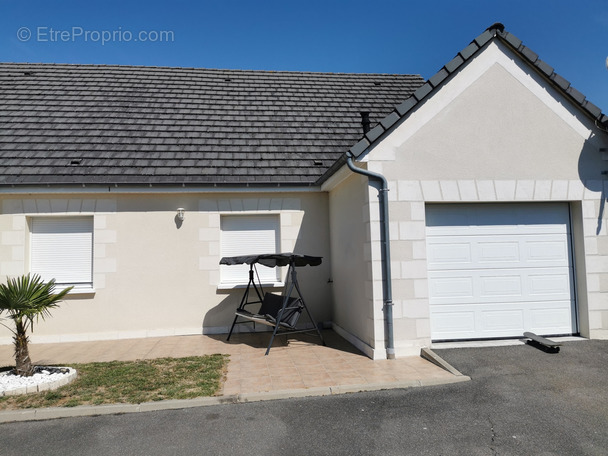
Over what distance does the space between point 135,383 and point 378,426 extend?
336cm

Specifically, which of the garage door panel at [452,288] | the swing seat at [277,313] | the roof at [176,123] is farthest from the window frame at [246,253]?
the garage door panel at [452,288]

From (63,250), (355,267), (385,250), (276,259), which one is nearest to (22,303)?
(63,250)

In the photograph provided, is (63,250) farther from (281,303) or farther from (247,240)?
(281,303)

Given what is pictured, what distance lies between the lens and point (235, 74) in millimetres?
13133

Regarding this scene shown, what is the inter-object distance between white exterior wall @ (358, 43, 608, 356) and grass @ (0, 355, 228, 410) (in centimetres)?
312

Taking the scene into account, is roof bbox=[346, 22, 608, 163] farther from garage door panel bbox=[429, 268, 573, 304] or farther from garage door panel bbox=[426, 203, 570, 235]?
garage door panel bbox=[429, 268, 573, 304]

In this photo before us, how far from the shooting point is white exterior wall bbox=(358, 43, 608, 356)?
6762mm

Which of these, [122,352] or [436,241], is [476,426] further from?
[122,352]

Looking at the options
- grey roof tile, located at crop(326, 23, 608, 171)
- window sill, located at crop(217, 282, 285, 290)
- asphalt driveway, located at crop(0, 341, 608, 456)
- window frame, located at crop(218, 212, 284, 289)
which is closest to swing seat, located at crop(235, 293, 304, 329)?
window sill, located at crop(217, 282, 285, 290)

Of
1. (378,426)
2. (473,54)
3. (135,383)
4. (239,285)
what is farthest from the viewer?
(239,285)

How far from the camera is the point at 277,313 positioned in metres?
7.62

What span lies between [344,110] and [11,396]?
9872 mm

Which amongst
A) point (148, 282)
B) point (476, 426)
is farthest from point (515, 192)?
point (148, 282)

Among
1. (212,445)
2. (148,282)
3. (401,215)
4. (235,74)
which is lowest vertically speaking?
(212,445)
